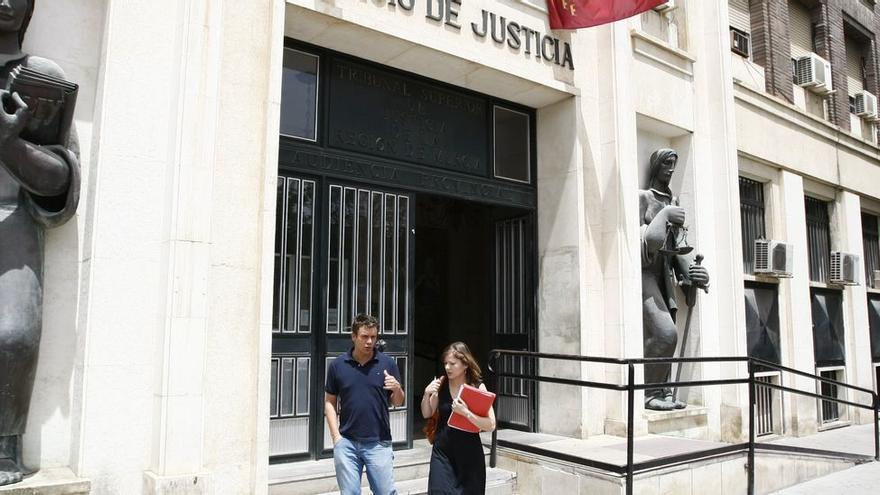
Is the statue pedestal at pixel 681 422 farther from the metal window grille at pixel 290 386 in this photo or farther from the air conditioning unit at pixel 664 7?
the air conditioning unit at pixel 664 7

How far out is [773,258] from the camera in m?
11.1

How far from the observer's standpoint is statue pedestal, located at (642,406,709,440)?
27.7ft

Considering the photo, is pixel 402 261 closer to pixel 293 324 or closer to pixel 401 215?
pixel 401 215

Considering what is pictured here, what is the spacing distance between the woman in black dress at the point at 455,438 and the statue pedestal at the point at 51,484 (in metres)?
2.30

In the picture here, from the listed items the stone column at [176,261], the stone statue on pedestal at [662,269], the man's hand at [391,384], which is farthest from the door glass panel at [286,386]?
the stone statue on pedestal at [662,269]

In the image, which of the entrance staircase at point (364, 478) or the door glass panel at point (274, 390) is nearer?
the entrance staircase at point (364, 478)

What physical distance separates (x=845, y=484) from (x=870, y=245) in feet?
31.0

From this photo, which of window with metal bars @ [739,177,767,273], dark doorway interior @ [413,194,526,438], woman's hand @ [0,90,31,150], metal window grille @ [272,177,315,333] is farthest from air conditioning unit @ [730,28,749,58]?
woman's hand @ [0,90,31,150]

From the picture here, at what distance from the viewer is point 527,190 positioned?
8602mm

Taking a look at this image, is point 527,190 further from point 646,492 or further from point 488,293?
point 646,492

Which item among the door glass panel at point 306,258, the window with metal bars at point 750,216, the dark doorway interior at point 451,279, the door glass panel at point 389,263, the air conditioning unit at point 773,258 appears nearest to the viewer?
the door glass panel at point 306,258

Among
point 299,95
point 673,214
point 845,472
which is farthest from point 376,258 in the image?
point 845,472

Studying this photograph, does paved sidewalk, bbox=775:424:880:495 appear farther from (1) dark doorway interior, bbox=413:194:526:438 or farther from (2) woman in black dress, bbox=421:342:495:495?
(2) woman in black dress, bbox=421:342:495:495

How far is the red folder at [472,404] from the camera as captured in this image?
3881 mm
